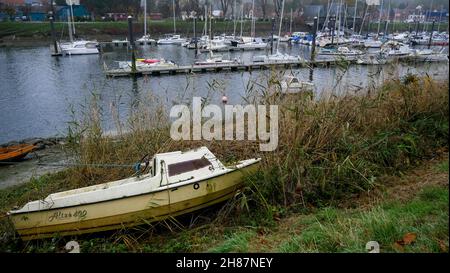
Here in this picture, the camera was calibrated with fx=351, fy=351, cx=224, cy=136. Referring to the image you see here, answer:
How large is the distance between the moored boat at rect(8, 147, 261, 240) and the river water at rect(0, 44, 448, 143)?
2.23m

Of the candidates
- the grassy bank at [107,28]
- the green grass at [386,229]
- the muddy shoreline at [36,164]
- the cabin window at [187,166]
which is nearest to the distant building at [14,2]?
the grassy bank at [107,28]

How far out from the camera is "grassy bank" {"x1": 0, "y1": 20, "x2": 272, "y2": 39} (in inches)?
1927

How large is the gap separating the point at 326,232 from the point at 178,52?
138 ft

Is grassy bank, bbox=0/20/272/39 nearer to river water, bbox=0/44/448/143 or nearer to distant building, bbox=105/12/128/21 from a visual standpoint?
distant building, bbox=105/12/128/21

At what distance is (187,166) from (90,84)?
22.1 meters

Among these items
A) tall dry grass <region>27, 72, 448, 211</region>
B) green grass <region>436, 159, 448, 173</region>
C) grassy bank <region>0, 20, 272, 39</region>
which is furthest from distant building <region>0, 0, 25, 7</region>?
green grass <region>436, 159, 448, 173</region>

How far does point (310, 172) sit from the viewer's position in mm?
5633

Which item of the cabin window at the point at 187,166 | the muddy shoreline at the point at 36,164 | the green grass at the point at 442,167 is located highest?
the green grass at the point at 442,167

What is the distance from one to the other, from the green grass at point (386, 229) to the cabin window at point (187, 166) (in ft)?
6.95

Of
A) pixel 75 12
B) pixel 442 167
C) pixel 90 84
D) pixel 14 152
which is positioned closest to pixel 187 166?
pixel 442 167

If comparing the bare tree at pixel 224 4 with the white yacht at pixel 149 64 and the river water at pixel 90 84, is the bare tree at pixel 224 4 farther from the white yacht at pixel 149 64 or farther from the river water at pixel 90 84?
the white yacht at pixel 149 64

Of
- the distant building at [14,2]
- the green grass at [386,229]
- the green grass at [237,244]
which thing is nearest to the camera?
the green grass at [386,229]

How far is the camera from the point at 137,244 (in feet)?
17.2

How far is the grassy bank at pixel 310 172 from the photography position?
3.98m
